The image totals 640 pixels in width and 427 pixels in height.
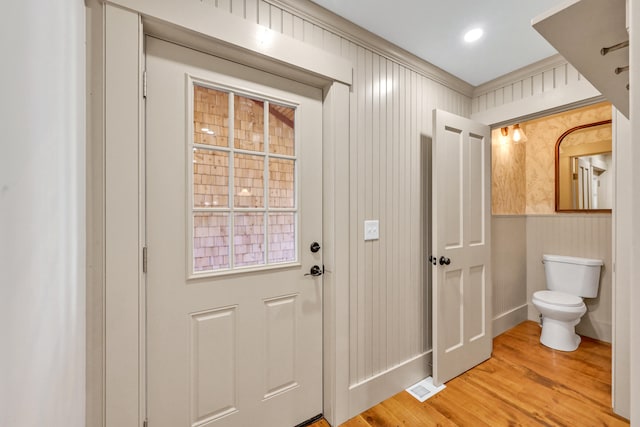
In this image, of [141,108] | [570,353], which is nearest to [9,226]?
[141,108]

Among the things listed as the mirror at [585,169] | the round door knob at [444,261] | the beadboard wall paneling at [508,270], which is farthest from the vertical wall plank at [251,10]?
the mirror at [585,169]

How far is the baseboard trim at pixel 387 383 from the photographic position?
164 centimetres

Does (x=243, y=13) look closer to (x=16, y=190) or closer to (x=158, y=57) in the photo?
(x=158, y=57)

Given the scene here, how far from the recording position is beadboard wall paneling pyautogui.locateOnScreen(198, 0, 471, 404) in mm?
1623

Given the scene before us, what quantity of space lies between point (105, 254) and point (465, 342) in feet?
7.72

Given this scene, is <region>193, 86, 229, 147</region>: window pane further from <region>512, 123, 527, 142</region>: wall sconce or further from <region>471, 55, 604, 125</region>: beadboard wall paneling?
<region>512, 123, 527, 142</region>: wall sconce

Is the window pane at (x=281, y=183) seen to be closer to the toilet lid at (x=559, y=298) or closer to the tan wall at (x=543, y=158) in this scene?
the toilet lid at (x=559, y=298)

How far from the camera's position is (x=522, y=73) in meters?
2.08

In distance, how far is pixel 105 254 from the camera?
99 cm

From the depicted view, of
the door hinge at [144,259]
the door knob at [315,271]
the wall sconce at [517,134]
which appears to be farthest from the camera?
the wall sconce at [517,134]

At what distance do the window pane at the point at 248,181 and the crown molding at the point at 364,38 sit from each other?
791 mm

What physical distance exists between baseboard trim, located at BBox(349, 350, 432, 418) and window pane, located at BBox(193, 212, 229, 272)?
1.14 metres

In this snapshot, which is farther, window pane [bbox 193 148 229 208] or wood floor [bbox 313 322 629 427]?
wood floor [bbox 313 322 629 427]

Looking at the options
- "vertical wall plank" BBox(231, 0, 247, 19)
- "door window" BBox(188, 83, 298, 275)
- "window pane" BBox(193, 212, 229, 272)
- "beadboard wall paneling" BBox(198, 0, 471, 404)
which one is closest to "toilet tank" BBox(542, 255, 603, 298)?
"beadboard wall paneling" BBox(198, 0, 471, 404)
